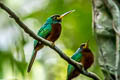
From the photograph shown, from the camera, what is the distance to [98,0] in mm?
3111

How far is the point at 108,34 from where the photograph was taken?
115 inches

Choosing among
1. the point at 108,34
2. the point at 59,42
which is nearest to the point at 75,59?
the point at 108,34

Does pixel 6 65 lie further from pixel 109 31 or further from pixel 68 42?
pixel 68 42

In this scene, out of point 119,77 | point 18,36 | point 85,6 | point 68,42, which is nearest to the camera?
point 18,36

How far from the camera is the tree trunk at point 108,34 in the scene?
111 inches

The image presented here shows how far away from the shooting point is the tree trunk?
9.23 ft

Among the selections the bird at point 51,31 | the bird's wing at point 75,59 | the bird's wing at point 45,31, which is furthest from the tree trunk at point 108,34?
the bird's wing at point 45,31

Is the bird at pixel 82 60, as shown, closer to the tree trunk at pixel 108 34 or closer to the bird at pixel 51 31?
the tree trunk at pixel 108 34

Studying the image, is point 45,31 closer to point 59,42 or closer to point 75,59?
point 75,59

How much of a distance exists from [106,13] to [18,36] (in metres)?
1.02

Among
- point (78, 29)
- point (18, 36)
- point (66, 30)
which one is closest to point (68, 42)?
point (66, 30)

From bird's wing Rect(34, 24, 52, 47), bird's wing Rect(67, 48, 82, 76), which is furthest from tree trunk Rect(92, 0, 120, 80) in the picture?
bird's wing Rect(34, 24, 52, 47)

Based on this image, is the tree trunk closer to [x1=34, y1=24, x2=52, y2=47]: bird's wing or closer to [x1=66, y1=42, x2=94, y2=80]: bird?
[x1=66, y1=42, x2=94, y2=80]: bird

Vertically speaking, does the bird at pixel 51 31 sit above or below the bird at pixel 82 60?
above
